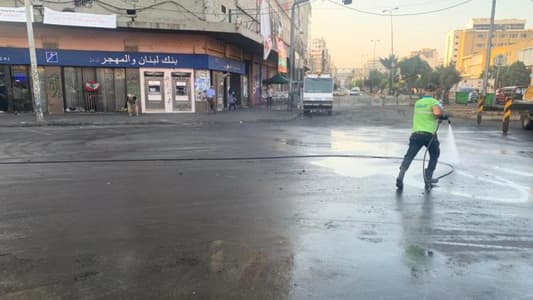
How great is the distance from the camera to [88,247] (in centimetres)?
445

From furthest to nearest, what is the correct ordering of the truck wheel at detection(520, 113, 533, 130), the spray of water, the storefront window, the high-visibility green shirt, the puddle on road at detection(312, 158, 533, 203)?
the storefront window → the truck wheel at detection(520, 113, 533, 130) → the spray of water → the high-visibility green shirt → the puddle on road at detection(312, 158, 533, 203)

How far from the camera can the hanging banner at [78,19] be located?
73.2 feet

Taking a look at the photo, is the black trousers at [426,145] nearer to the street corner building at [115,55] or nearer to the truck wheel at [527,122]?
the truck wheel at [527,122]

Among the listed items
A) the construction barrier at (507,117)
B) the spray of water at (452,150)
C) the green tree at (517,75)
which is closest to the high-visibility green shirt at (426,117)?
the spray of water at (452,150)

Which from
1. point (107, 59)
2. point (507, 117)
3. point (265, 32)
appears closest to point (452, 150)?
point (507, 117)

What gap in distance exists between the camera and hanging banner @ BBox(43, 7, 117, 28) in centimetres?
2230

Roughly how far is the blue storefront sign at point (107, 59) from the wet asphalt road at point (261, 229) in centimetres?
1622

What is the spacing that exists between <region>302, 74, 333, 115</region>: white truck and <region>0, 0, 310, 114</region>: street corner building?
5.32 m

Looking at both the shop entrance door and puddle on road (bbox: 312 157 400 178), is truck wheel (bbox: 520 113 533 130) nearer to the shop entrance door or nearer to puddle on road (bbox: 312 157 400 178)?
puddle on road (bbox: 312 157 400 178)

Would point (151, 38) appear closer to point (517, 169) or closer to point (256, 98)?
point (256, 98)

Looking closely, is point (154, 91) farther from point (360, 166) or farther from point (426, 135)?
point (426, 135)

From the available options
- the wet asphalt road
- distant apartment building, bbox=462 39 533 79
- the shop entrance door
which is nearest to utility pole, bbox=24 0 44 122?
the shop entrance door

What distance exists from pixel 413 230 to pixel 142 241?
3284mm

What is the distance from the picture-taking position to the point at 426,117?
7.01 m
